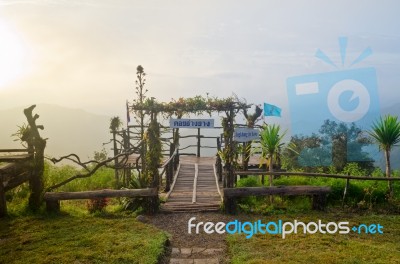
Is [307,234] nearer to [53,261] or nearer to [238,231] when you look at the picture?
[238,231]

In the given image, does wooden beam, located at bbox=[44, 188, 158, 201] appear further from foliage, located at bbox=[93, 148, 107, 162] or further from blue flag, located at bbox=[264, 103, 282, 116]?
foliage, located at bbox=[93, 148, 107, 162]

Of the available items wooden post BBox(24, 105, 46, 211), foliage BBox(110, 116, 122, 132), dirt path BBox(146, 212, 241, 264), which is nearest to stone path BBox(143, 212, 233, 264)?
dirt path BBox(146, 212, 241, 264)

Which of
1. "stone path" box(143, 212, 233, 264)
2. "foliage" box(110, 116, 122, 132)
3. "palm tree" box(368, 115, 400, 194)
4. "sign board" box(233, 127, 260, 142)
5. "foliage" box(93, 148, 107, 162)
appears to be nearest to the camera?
"stone path" box(143, 212, 233, 264)

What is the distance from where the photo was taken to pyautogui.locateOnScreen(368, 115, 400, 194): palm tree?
10359 mm

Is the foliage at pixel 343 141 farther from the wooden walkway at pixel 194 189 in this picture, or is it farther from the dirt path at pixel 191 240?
the dirt path at pixel 191 240

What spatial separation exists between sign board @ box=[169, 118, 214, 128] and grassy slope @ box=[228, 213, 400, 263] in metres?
3.74

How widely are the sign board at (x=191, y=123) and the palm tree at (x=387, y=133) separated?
5258mm

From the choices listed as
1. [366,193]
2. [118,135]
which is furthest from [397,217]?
[118,135]

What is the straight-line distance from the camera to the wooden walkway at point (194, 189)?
9.65 meters

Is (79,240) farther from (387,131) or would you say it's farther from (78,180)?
(78,180)

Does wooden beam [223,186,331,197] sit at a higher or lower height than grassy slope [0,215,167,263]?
higher

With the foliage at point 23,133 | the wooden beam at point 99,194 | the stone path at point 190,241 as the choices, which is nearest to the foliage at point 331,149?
the stone path at point 190,241

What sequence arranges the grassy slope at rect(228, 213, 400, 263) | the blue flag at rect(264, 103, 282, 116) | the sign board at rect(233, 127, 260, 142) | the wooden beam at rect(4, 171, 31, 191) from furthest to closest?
1. the blue flag at rect(264, 103, 282, 116)
2. the sign board at rect(233, 127, 260, 142)
3. the wooden beam at rect(4, 171, 31, 191)
4. the grassy slope at rect(228, 213, 400, 263)

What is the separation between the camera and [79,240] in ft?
23.3
